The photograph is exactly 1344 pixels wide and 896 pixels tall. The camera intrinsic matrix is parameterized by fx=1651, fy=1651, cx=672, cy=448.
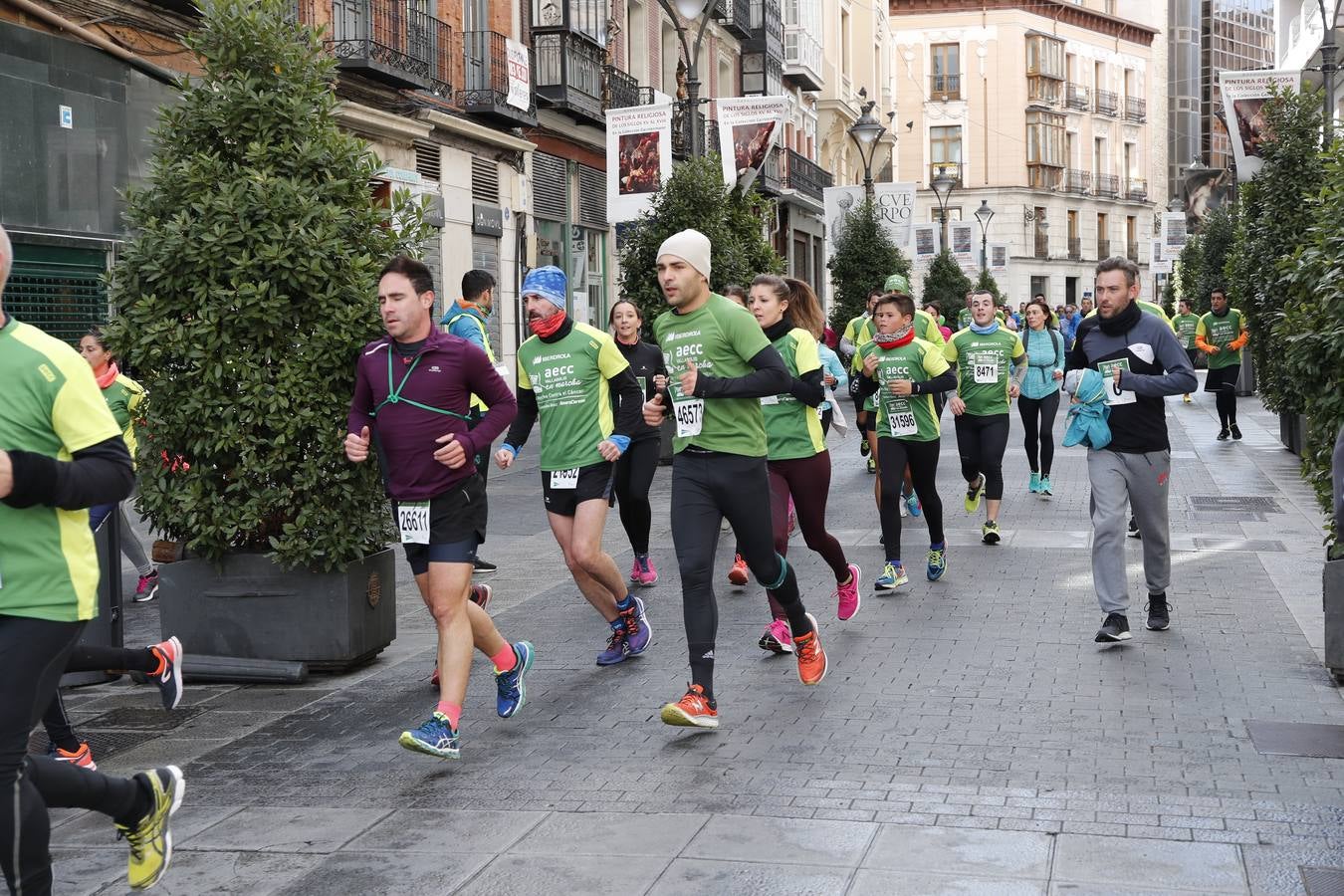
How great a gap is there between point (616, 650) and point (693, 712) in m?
1.65

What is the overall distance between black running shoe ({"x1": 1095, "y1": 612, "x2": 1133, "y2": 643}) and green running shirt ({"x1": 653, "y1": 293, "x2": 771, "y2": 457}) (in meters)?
2.27

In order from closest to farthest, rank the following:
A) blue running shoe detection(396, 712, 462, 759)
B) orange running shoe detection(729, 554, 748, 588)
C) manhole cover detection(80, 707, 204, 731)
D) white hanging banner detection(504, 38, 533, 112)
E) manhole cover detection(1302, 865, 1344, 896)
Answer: manhole cover detection(1302, 865, 1344, 896), blue running shoe detection(396, 712, 462, 759), manhole cover detection(80, 707, 204, 731), orange running shoe detection(729, 554, 748, 588), white hanging banner detection(504, 38, 533, 112)

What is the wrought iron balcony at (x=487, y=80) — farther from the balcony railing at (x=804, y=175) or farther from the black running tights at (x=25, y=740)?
the black running tights at (x=25, y=740)

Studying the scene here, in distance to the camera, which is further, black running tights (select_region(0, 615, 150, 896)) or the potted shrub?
the potted shrub

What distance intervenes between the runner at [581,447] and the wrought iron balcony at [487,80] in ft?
57.7

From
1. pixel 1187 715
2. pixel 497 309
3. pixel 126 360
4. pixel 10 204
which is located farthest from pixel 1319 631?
pixel 497 309

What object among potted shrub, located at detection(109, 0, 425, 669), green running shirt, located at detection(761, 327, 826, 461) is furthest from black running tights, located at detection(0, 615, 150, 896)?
green running shirt, located at detection(761, 327, 826, 461)

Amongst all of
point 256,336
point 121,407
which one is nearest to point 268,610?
point 256,336

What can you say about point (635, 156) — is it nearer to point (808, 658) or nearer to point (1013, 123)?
point (808, 658)

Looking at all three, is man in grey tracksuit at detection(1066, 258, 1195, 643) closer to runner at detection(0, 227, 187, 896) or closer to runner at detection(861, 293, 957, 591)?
runner at detection(861, 293, 957, 591)

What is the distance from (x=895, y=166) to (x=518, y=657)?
2898 inches

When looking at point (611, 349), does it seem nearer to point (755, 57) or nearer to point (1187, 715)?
point (1187, 715)

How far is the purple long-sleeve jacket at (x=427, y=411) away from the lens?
617 centimetres

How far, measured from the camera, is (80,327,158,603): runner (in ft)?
25.6
